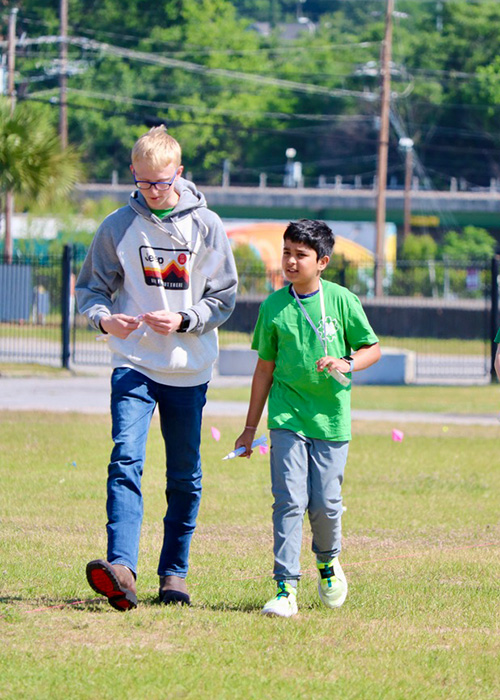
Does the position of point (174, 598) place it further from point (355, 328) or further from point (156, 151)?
point (156, 151)

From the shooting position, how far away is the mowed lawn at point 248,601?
3949 mm

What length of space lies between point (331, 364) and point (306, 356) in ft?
0.54

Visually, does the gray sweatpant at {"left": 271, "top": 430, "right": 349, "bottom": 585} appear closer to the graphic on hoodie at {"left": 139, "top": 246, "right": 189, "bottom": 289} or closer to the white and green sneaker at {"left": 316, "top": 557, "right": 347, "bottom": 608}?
the white and green sneaker at {"left": 316, "top": 557, "right": 347, "bottom": 608}

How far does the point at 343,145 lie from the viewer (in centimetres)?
8956

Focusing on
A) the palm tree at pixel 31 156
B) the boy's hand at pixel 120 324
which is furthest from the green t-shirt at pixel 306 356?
the palm tree at pixel 31 156

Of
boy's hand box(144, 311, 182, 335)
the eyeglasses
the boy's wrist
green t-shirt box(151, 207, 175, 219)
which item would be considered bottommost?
the boy's wrist

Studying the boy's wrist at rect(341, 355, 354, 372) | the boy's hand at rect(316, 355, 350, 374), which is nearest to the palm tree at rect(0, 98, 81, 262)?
the boy's wrist at rect(341, 355, 354, 372)

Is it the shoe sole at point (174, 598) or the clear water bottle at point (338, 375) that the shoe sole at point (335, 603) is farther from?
the clear water bottle at point (338, 375)

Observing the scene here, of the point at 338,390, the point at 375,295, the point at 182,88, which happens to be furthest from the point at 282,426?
the point at 182,88

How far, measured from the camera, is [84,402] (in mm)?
15680

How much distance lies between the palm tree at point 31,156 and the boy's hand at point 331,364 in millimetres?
15668

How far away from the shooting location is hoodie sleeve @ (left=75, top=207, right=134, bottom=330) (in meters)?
5.07

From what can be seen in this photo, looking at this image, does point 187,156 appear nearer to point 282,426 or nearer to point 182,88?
point 182,88

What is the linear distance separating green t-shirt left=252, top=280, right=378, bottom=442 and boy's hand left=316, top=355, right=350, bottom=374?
97 mm
